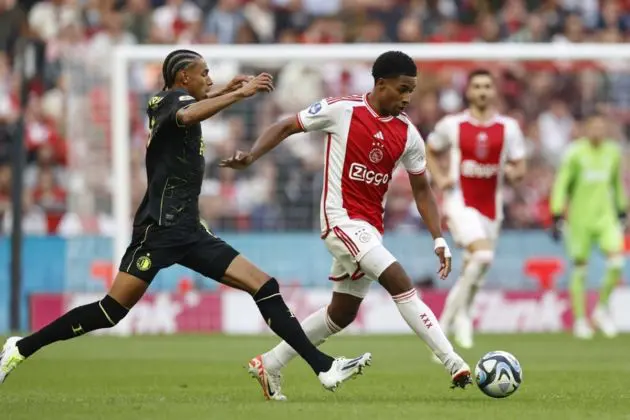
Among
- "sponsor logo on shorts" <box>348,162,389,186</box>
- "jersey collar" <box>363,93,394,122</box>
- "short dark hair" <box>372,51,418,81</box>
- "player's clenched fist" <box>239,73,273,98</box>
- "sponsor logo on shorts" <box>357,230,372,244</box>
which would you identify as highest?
"short dark hair" <box>372,51,418,81</box>

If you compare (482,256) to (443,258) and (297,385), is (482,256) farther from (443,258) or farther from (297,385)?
(443,258)

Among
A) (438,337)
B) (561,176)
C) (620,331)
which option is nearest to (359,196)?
(438,337)

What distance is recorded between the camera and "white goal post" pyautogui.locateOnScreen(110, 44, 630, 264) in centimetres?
1964

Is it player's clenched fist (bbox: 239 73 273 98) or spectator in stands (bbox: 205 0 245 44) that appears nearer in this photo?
player's clenched fist (bbox: 239 73 273 98)

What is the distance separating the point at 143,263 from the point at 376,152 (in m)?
1.76

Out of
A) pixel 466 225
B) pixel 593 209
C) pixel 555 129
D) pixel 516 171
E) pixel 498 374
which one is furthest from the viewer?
pixel 555 129

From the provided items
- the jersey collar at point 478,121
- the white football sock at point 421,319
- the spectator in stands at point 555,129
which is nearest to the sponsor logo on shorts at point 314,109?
the white football sock at point 421,319

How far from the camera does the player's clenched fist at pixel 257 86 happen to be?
9.07 meters

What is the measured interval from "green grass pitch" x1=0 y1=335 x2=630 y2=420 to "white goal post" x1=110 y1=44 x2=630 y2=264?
3198 mm

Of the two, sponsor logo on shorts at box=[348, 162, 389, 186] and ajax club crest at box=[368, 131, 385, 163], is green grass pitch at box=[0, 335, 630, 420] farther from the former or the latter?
ajax club crest at box=[368, 131, 385, 163]

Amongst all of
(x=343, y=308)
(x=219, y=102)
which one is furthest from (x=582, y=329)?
(x=219, y=102)

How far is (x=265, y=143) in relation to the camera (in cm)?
969

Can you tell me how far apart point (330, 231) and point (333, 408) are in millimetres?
1465

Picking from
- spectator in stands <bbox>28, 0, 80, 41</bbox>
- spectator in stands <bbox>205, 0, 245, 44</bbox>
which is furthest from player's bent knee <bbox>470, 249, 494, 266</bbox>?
spectator in stands <bbox>28, 0, 80, 41</bbox>
